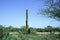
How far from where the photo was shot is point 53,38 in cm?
1405

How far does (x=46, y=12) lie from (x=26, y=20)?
6.36 metres

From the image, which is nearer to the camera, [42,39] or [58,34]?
[42,39]

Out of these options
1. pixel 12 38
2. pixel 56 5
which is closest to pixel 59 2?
pixel 56 5

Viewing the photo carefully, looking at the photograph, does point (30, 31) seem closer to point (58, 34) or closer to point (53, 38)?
point (58, 34)

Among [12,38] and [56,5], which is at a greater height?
[56,5]

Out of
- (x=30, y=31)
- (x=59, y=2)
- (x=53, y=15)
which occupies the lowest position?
(x=30, y=31)

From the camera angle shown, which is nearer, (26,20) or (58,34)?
(58,34)

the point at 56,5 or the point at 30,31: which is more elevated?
the point at 56,5

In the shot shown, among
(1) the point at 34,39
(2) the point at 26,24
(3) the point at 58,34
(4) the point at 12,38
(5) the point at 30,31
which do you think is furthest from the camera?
(2) the point at 26,24

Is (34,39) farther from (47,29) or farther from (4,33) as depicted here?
(47,29)

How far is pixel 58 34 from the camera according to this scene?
51.3ft

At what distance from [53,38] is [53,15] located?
164 cm

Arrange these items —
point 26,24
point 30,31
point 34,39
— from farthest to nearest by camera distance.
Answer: point 26,24 < point 30,31 < point 34,39

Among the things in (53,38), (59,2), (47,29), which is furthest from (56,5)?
(47,29)
